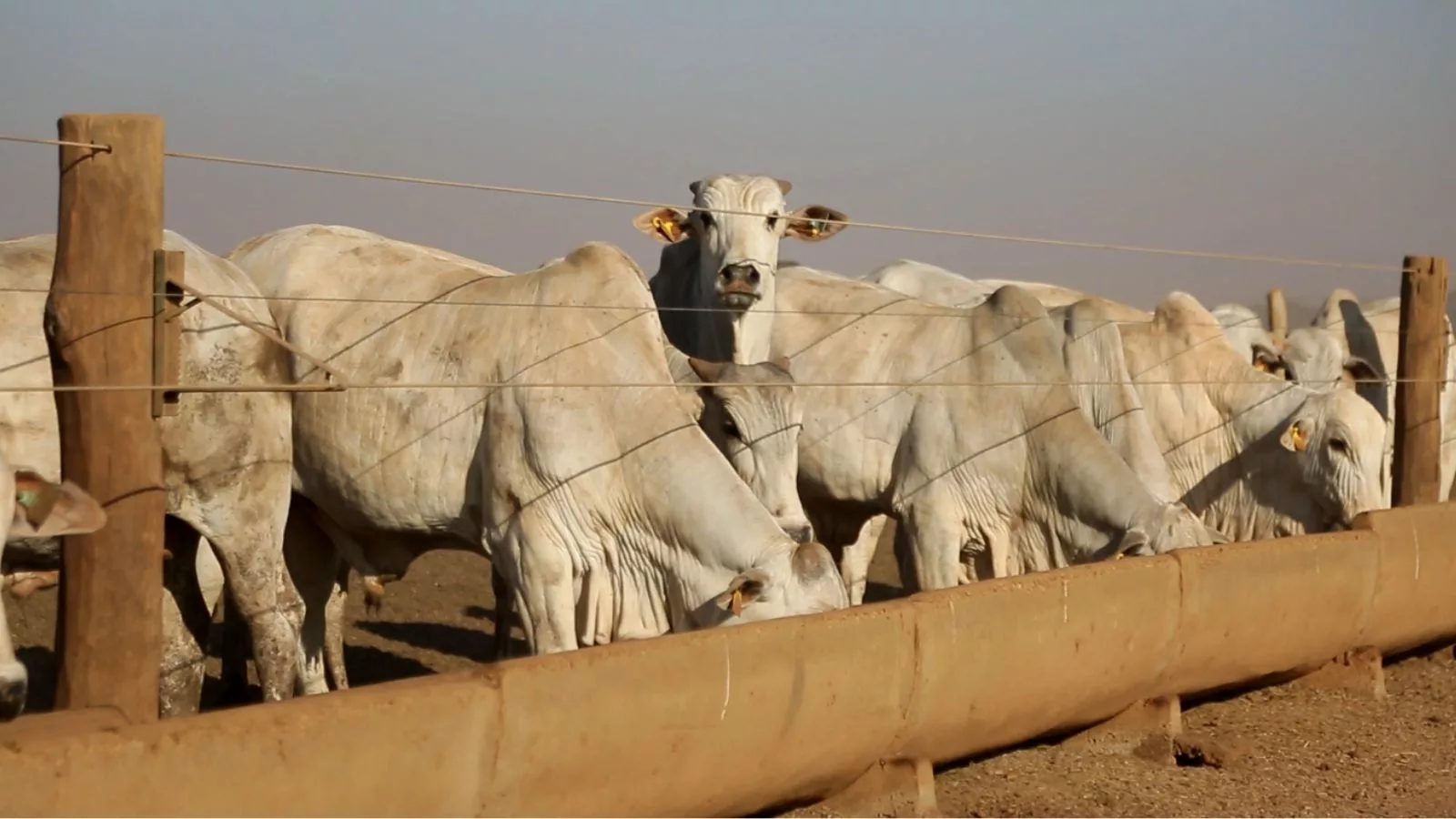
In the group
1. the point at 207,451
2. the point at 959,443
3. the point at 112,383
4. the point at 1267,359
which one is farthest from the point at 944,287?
the point at 112,383

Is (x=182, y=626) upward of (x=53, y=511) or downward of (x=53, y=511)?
downward

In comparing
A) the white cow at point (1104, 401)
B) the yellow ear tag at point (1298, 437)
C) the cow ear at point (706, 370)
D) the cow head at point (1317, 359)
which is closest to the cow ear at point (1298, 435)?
the yellow ear tag at point (1298, 437)

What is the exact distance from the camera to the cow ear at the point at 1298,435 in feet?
36.6

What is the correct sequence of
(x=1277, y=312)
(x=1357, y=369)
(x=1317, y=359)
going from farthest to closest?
(x=1277, y=312)
(x=1317, y=359)
(x=1357, y=369)

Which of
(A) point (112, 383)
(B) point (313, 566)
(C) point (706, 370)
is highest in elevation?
(A) point (112, 383)

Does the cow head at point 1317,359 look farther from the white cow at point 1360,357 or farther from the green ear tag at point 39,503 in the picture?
the green ear tag at point 39,503

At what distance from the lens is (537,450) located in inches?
304

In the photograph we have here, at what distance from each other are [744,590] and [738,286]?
290cm

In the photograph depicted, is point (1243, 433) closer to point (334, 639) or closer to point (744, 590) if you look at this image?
point (744, 590)

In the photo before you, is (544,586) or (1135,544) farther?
(1135,544)

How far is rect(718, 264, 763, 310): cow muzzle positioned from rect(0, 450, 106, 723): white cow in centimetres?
496

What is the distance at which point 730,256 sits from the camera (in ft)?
31.7

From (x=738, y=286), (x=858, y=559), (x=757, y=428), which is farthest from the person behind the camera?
(x=858, y=559)

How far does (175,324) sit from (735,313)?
491 cm
